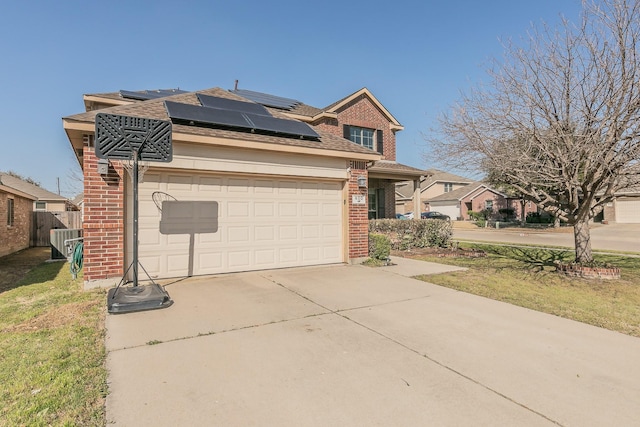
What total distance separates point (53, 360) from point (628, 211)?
43353 millimetres

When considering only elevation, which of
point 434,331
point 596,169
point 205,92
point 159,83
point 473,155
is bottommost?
point 434,331

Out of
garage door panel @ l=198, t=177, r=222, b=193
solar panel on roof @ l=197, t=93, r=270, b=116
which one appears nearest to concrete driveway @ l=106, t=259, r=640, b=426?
garage door panel @ l=198, t=177, r=222, b=193

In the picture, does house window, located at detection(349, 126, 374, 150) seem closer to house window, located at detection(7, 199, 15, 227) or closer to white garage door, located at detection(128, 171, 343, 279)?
white garage door, located at detection(128, 171, 343, 279)

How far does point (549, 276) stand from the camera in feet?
25.9

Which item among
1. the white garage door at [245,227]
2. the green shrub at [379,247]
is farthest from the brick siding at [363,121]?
the green shrub at [379,247]

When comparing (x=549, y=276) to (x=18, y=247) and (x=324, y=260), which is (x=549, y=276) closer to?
(x=324, y=260)

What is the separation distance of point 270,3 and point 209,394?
11.8 meters

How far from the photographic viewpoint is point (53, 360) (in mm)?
3250

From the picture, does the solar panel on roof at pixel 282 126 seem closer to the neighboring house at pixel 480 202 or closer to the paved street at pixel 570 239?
the paved street at pixel 570 239

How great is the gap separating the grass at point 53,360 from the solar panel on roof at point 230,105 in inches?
200

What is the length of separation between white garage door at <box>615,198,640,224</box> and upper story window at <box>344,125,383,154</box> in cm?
2942

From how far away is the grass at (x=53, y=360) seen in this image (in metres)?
2.43

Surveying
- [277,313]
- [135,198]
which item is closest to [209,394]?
[277,313]

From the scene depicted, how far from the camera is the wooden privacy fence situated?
16.8 meters
